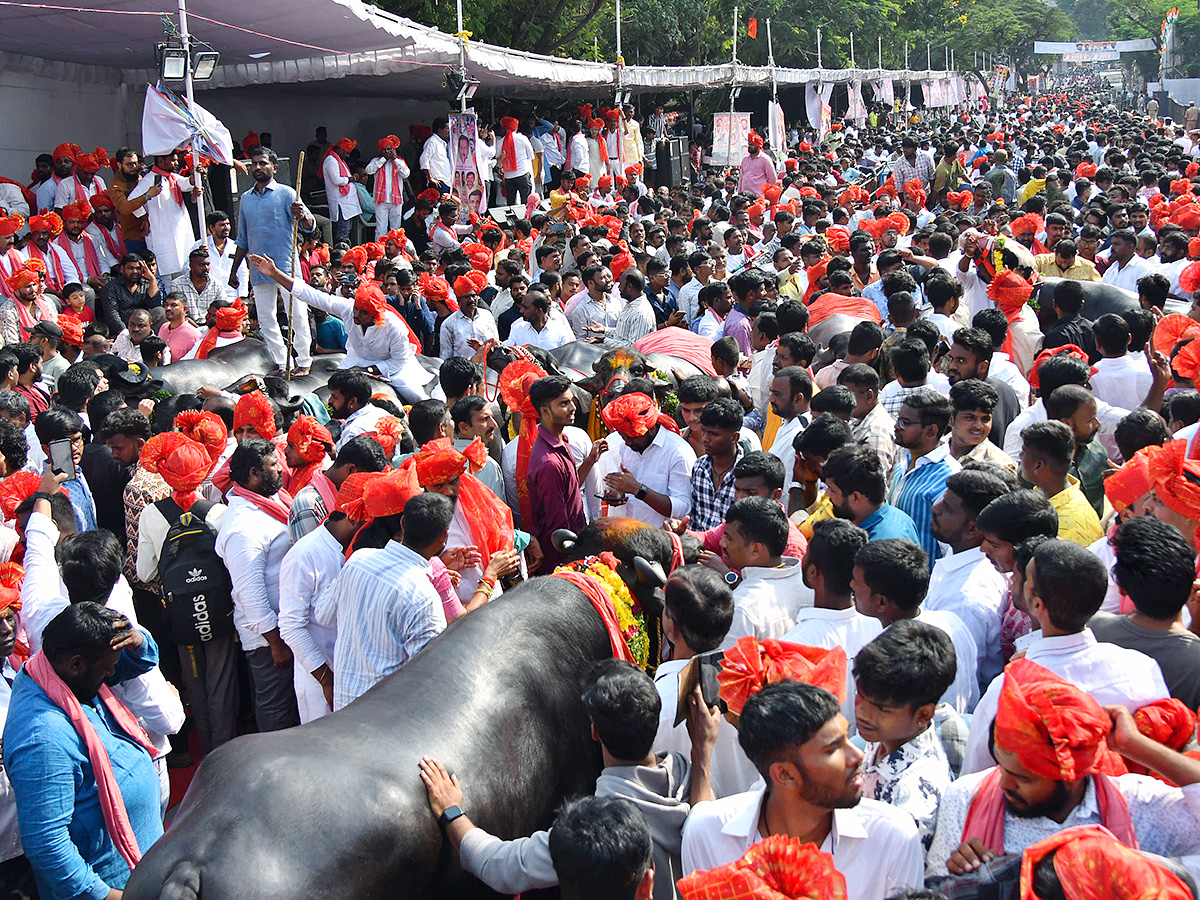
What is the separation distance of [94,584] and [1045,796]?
322 cm

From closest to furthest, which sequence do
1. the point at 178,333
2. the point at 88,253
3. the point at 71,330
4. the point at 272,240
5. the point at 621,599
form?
1. the point at 621,599
2. the point at 71,330
3. the point at 178,333
4. the point at 272,240
5. the point at 88,253

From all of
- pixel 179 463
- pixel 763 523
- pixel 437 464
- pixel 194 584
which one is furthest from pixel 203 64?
pixel 763 523

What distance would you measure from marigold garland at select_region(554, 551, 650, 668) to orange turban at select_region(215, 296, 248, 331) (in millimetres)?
5324

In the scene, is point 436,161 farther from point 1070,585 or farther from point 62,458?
point 1070,585

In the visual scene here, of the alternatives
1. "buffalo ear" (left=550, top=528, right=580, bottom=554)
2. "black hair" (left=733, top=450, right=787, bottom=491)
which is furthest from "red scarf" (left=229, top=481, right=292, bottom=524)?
"black hair" (left=733, top=450, right=787, bottom=491)

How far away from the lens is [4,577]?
13.0 ft

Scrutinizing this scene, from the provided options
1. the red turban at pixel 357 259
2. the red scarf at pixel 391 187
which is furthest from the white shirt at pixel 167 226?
the red scarf at pixel 391 187

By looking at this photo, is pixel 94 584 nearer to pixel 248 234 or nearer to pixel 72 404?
pixel 72 404

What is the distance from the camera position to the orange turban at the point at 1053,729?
232 centimetres

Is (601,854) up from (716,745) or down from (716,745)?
up

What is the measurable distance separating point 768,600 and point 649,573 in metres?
0.44

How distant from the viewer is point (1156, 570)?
3.23 meters

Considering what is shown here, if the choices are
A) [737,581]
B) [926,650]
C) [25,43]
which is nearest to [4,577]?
[737,581]

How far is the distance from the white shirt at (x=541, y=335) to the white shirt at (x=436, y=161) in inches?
299
